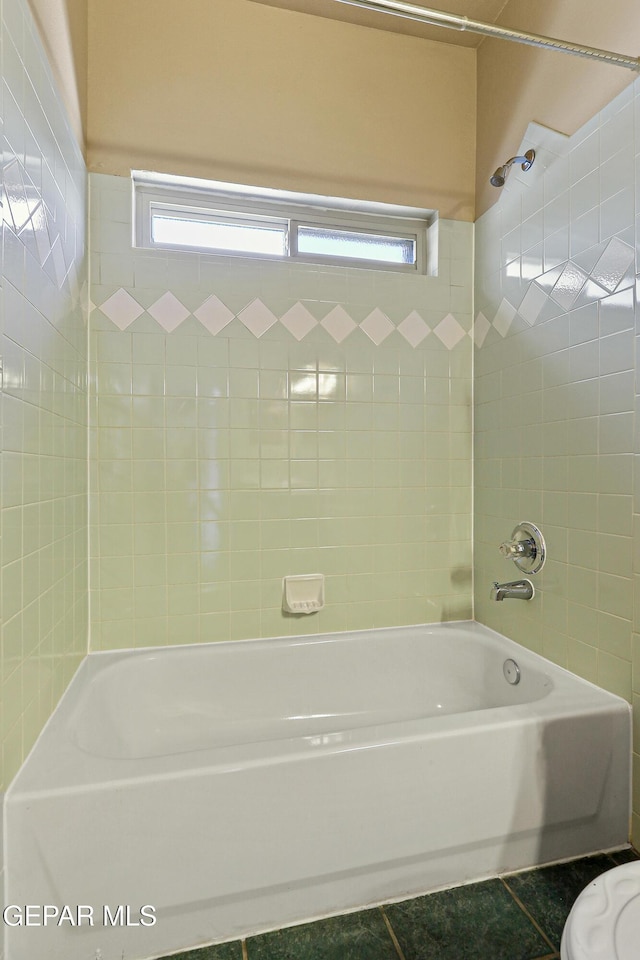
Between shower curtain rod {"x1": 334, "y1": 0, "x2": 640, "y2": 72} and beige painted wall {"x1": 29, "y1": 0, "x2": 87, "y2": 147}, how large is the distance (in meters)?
0.73

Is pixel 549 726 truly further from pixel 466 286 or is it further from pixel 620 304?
pixel 466 286

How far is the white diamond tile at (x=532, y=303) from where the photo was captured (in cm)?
172

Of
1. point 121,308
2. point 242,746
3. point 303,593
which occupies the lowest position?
point 242,746

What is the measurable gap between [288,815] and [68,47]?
2165 millimetres

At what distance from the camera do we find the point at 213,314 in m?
1.86

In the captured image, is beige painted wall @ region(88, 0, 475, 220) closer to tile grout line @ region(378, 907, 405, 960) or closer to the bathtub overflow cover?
the bathtub overflow cover

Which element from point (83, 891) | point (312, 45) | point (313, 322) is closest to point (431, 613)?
point (313, 322)

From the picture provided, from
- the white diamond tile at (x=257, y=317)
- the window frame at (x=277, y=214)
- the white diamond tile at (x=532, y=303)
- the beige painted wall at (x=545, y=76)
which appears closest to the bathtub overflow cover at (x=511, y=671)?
the white diamond tile at (x=532, y=303)

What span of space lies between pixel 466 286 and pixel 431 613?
141 cm

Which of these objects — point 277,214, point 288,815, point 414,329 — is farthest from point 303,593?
point 277,214

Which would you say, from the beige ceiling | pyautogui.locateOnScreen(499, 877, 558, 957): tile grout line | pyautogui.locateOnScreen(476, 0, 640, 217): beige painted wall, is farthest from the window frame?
pyautogui.locateOnScreen(499, 877, 558, 957): tile grout line

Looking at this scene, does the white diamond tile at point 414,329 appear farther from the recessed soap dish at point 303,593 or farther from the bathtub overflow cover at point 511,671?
the bathtub overflow cover at point 511,671

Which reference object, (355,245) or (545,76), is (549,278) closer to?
(545,76)

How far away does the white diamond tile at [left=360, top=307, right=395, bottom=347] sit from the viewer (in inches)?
79.2
